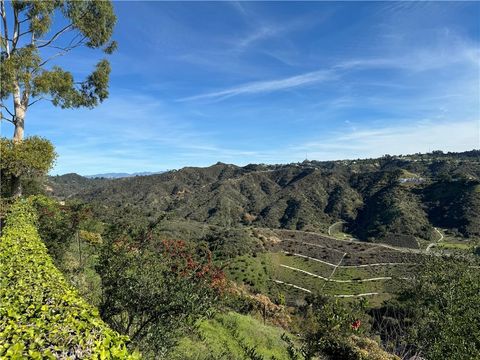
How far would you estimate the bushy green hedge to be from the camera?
4246 millimetres

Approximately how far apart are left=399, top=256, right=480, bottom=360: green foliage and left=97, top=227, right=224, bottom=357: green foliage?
7.36 metres

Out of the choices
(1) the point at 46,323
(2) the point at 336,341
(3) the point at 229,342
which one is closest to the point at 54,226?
(3) the point at 229,342

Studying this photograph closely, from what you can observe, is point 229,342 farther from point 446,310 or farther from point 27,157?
point 27,157

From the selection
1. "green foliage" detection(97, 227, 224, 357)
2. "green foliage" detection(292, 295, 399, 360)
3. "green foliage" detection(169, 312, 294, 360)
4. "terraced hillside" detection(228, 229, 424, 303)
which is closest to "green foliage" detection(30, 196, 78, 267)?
"green foliage" detection(97, 227, 224, 357)

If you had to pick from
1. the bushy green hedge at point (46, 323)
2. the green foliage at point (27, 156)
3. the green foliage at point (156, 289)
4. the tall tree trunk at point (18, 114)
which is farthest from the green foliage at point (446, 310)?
the tall tree trunk at point (18, 114)

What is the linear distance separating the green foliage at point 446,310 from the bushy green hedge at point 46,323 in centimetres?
1023

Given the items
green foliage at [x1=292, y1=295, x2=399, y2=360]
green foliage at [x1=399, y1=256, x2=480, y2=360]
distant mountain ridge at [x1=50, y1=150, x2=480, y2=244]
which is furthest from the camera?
distant mountain ridge at [x1=50, y1=150, x2=480, y2=244]

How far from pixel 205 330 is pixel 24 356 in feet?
49.7

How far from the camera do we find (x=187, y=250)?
1178 centimetres

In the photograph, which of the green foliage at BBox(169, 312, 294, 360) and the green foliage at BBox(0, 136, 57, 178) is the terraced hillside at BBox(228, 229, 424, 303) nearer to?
the green foliage at BBox(169, 312, 294, 360)

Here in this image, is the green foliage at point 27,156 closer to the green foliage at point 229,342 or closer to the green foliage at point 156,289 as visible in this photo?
the green foliage at point 156,289

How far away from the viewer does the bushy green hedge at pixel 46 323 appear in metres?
4.25

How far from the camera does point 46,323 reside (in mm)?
4867

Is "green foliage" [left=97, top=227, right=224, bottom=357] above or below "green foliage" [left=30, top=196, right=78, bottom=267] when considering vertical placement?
below
